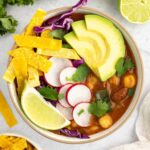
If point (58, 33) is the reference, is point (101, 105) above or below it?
below

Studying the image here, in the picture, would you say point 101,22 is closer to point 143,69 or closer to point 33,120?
point 143,69

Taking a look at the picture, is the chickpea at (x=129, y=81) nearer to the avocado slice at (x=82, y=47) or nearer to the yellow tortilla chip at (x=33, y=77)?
the avocado slice at (x=82, y=47)

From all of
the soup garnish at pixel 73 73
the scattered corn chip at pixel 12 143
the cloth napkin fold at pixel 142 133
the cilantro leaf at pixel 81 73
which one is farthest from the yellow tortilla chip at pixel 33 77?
the cloth napkin fold at pixel 142 133

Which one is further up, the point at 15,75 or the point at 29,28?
the point at 29,28

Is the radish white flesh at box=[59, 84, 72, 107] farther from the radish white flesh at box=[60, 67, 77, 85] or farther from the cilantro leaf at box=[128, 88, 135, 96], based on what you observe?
the cilantro leaf at box=[128, 88, 135, 96]

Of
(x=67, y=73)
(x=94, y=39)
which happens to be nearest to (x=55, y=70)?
(x=67, y=73)

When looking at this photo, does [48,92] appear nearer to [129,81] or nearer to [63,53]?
[63,53]

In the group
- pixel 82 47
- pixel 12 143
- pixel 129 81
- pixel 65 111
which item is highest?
pixel 82 47

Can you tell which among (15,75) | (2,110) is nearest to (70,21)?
(15,75)
